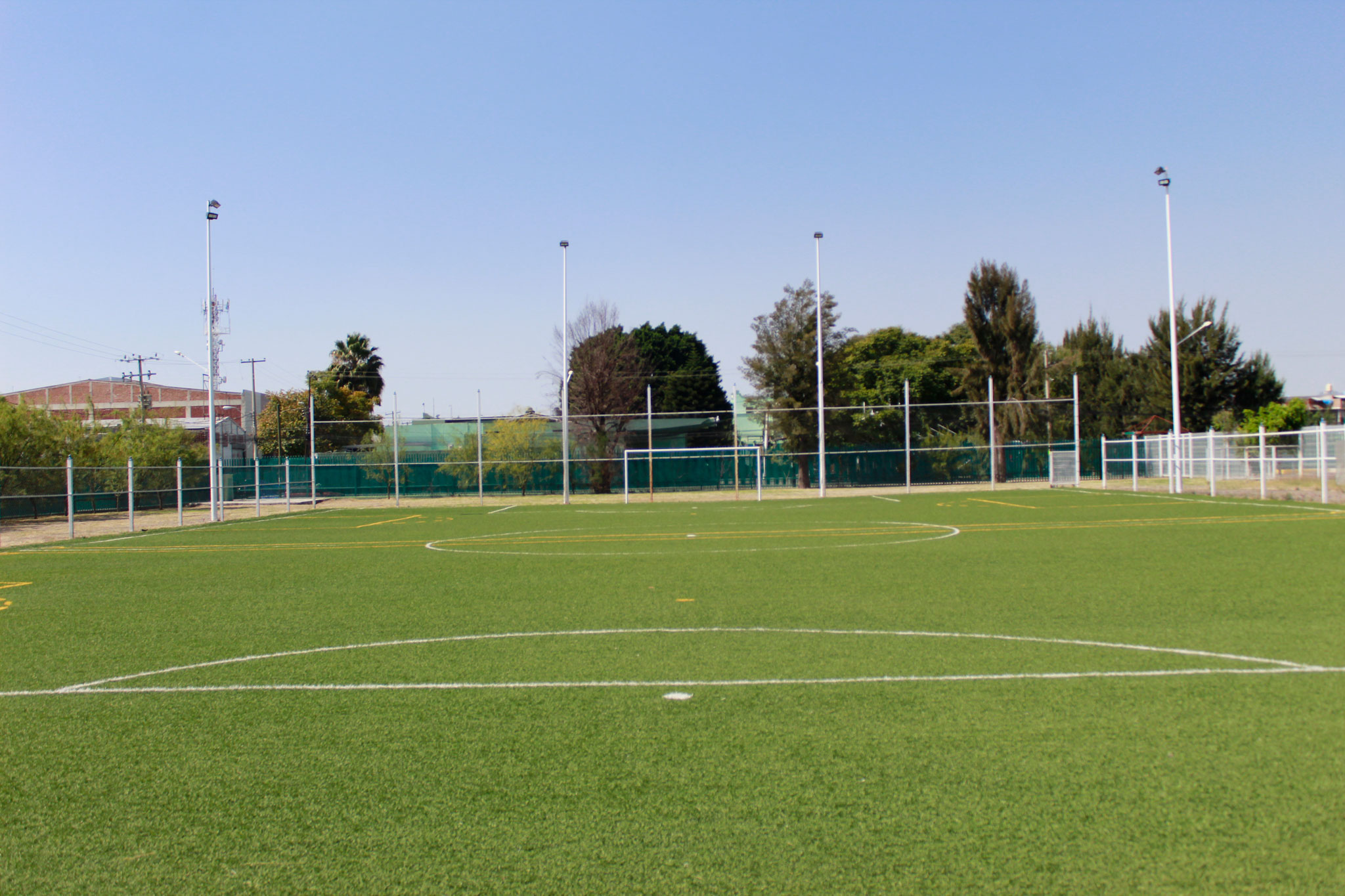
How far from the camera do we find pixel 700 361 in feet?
221

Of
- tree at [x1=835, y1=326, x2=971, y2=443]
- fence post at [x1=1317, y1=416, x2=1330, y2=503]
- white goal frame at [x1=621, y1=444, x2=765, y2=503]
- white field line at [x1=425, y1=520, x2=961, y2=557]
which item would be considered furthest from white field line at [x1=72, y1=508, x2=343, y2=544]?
tree at [x1=835, y1=326, x2=971, y2=443]

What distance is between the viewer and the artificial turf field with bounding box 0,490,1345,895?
10.3 ft

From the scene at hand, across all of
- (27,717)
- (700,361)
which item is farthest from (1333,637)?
(700,361)

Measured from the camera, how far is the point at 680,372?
219 ft

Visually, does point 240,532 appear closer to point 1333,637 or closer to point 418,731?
point 418,731

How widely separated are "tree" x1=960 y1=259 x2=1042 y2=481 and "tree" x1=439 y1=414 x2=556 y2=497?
20.5 m

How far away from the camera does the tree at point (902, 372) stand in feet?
175

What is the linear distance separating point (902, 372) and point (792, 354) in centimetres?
2356

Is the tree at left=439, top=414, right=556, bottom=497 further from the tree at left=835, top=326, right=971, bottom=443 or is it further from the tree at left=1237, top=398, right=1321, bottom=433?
the tree at left=1237, top=398, right=1321, bottom=433

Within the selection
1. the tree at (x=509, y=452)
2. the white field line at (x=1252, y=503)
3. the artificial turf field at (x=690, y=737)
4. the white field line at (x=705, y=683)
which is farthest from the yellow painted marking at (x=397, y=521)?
the white field line at (x=1252, y=503)

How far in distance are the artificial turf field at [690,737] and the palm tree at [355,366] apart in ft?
203

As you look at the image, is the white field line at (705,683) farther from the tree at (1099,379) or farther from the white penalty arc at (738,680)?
the tree at (1099,379)

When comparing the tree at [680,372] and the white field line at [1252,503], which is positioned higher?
the tree at [680,372]

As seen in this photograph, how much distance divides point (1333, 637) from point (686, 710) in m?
4.73
